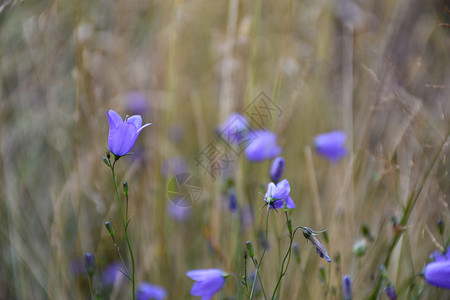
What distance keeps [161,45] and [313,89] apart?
3.20 feet

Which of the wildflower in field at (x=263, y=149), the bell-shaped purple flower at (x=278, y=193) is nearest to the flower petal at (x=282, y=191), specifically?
the bell-shaped purple flower at (x=278, y=193)

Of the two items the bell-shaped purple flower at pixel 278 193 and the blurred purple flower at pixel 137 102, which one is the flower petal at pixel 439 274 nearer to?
the bell-shaped purple flower at pixel 278 193

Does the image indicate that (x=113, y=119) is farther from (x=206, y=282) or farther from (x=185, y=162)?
(x=185, y=162)

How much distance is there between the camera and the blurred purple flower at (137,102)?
99.0 inches

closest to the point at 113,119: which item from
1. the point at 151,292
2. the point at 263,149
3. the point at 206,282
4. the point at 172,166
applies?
the point at 206,282

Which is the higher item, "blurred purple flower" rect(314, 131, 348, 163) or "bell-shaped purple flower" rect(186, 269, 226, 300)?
"blurred purple flower" rect(314, 131, 348, 163)

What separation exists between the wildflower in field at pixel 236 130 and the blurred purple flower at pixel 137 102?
94 cm

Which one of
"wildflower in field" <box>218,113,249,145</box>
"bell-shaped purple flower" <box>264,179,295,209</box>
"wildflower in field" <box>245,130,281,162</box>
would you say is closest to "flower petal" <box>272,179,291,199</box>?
"bell-shaped purple flower" <box>264,179,295,209</box>

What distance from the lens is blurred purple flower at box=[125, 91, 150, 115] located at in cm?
251

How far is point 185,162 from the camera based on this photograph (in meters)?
2.37

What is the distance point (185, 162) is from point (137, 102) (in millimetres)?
462

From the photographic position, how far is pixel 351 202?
1729 mm

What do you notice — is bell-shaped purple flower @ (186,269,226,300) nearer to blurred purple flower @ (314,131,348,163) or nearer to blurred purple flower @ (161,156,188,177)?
blurred purple flower @ (161,156,188,177)

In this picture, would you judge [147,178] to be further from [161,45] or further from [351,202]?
[351,202]
